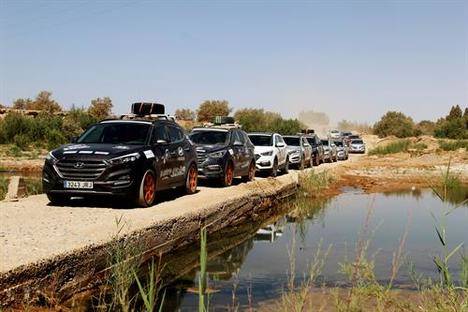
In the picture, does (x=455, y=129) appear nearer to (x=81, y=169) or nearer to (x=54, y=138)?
(x=54, y=138)

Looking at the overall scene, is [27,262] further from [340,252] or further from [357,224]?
[357,224]

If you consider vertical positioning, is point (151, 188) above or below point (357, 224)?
above

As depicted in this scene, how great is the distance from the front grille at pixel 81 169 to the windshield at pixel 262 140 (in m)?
11.8

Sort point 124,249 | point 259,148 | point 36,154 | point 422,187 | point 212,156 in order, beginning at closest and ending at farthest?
point 124,249, point 212,156, point 259,148, point 422,187, point 36,154

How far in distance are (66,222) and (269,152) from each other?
12.9 meters

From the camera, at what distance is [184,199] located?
12.5 metres

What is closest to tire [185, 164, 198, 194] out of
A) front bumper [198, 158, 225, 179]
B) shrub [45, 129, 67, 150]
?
front bumper [198, 158, 225, 179]

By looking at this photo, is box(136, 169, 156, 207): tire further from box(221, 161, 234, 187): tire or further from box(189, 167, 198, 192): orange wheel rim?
box(221, 161, 234, 187): tire

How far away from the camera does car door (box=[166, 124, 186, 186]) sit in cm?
1237

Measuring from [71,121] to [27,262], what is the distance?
36.6 metres

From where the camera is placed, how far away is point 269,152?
21.1 meters

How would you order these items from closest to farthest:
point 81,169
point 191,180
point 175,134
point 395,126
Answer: point 81,169
point 175,134
point 191,180
point 395,126

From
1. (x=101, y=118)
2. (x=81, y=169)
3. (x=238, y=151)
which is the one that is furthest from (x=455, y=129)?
(x=81, y=169)

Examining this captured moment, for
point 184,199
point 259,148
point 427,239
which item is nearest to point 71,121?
point 259,148
